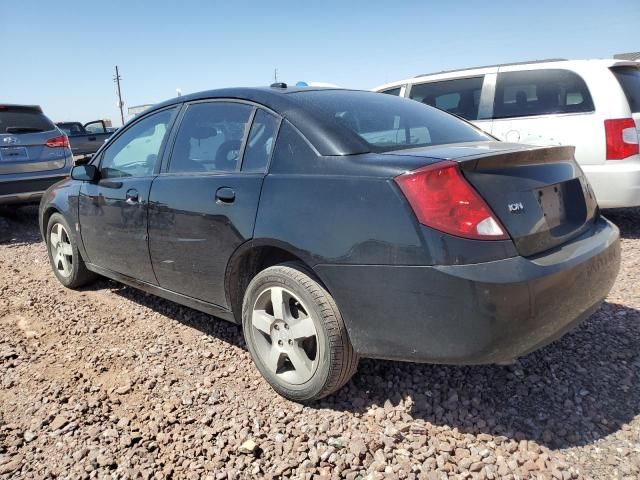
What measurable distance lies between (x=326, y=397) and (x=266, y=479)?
0.59 metres

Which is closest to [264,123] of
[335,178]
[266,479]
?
[335,178]

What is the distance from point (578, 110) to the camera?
495 centimetres

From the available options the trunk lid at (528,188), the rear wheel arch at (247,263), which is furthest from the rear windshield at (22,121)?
the trunk lid at (528,188)

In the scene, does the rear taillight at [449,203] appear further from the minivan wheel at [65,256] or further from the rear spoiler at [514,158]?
the minivan wheel at [65,256]

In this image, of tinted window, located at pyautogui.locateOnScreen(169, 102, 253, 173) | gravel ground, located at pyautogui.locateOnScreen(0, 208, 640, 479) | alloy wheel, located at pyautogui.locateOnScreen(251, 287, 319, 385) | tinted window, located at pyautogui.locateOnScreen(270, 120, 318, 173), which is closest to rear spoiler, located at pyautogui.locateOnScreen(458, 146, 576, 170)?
tinted window, located at pyautogui.locateOnScreen(270, 120, 318, 173)

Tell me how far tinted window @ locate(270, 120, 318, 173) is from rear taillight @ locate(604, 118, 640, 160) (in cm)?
379

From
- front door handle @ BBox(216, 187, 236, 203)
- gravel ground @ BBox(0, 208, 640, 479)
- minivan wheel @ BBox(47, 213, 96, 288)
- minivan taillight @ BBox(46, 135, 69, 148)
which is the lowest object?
gravel ground @ BBox(0, 208, 640, 479)

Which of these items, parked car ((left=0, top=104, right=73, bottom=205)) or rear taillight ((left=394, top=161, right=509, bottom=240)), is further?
parked car ((left=0, top=104, right=73, bottom=205))

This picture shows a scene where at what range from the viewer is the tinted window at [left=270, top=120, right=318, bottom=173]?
2.31 m

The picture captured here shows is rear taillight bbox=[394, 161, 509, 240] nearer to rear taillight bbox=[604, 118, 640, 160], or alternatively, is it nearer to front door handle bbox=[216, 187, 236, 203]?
front door handle bbox=[216, 187, 236, 203]

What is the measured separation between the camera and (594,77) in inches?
191

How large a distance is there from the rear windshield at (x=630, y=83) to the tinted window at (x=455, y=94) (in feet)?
4.63

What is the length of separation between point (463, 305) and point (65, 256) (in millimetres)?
3800

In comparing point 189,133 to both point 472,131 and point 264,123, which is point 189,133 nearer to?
point 264,123
